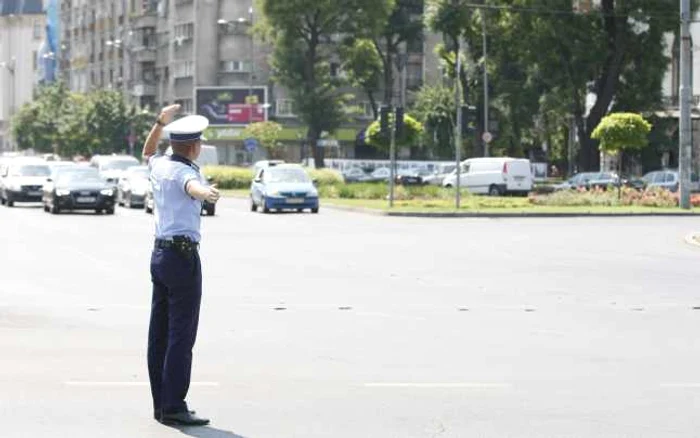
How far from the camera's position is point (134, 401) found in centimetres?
1056

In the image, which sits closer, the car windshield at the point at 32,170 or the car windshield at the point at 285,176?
the car windshield at the point at 285,176

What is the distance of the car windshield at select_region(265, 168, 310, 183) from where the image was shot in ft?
170

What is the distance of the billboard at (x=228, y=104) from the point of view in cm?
10988

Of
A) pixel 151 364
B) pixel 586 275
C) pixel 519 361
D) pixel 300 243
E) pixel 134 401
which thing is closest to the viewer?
pixel 151 364

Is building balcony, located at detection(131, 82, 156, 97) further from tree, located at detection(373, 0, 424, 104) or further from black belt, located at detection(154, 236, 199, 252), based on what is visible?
black belt, located at detection(154, 236, 199, 252)

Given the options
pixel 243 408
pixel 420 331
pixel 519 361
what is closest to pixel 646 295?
pixel 420 331

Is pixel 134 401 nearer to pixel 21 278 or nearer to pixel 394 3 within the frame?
pixel 21 278

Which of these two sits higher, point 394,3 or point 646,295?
point 394,3

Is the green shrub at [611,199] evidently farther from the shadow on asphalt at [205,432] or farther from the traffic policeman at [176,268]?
the shadow on asphalt at [205,432]

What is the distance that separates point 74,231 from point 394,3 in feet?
208

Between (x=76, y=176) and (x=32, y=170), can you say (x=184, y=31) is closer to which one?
(x=32, y=170)

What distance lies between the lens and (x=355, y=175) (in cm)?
9031

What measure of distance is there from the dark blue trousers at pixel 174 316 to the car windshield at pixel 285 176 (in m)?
41.9

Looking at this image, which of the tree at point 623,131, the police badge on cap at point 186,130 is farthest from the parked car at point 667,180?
the police badge on cap at point 186,130
